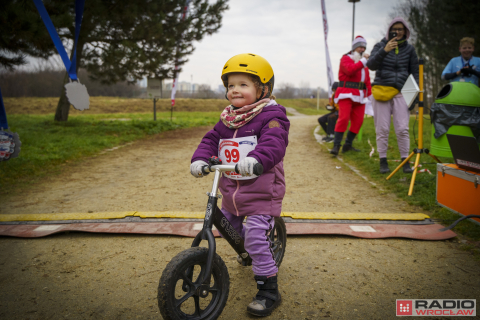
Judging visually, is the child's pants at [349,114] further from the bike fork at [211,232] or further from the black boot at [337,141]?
the bike fork at [211,232]

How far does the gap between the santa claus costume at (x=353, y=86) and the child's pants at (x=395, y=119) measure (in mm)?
1358

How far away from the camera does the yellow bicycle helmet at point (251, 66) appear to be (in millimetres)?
2168

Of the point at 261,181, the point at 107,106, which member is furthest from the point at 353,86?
the point at 107,106

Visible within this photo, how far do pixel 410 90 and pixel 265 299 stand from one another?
3.81m

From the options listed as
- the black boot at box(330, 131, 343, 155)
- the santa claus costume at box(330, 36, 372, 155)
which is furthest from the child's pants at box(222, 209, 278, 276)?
the black boot at box(330, 131, 343, 155)

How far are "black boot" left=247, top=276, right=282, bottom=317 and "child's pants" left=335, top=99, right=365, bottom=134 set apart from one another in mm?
5310

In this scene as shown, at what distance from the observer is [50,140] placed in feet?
30.0

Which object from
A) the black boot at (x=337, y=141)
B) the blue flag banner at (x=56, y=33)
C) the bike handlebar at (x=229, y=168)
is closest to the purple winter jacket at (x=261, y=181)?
the bike handlebar at (x=229, y=168)

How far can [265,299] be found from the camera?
2.14 metres

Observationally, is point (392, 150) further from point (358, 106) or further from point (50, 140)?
point (50, 140)

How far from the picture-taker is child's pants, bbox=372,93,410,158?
203 inches

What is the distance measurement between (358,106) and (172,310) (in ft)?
20.4

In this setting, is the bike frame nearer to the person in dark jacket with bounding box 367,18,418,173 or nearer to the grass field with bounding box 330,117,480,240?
the grass field with bounding box 330,117,480,240

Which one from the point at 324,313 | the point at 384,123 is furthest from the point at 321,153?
the point at 324,313
